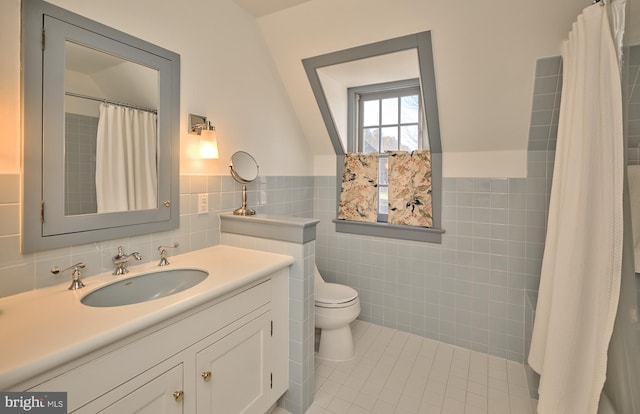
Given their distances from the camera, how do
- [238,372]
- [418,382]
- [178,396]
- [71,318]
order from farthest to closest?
[418,382]
[238,372]
[178,396]
[71,318]

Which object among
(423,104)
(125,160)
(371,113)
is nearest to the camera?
(125,160)

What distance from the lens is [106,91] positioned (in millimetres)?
1410

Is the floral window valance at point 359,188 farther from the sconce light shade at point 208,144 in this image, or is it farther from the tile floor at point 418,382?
the sconce light shade at point 208,144

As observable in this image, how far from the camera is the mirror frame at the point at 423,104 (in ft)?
6.61

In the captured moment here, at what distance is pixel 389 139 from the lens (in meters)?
2.81

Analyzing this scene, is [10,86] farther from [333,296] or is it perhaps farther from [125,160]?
[333,296]

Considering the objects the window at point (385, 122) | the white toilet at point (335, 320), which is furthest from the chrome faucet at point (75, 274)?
the window at point (385, 122)

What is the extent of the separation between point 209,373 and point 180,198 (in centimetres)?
92

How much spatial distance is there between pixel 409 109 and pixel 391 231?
1050 millimetres

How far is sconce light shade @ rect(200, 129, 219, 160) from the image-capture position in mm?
1776

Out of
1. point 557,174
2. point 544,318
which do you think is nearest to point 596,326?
point 544,318

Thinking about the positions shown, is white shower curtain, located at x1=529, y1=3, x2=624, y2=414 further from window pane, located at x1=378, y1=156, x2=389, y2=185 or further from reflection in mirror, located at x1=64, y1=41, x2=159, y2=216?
reflection in mirror, located at x1=64, y1=41, x2=159, y2=216

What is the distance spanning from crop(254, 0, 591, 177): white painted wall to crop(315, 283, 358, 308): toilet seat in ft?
3.91

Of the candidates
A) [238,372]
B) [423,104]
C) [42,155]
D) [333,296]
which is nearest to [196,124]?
[42,155]
